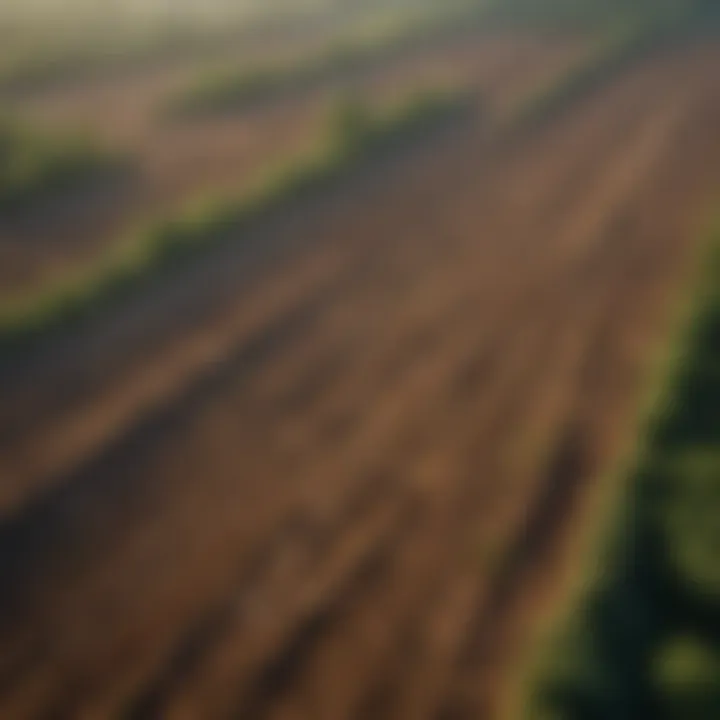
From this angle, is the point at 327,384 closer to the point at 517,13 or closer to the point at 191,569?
the point at 191,569

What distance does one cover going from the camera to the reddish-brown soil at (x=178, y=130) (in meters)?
12.7

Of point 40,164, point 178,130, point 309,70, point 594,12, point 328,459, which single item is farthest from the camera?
point 594,12

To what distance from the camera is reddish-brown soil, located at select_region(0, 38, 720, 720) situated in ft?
22.7

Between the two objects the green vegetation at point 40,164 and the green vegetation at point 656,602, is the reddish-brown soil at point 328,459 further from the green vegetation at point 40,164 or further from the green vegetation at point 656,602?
the green vegetation at point 40,164

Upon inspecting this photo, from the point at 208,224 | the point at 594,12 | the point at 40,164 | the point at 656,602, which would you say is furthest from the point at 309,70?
the point at 656,602

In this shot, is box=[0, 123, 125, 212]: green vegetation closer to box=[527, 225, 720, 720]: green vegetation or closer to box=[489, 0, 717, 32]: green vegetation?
box=[527, 225, 720, 720]: green vegetation

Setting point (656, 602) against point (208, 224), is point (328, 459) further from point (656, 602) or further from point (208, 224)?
point (208, 224)

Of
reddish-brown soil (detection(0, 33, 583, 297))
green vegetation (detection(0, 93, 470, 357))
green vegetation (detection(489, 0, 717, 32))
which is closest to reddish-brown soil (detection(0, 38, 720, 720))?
green vegetation (detection(0, 93, 470, 357))

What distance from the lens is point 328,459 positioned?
8.90 meters

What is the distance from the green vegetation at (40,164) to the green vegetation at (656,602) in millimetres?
8176

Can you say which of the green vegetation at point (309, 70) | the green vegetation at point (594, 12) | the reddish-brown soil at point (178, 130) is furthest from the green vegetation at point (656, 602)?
the green vegetation at point (594, 12)

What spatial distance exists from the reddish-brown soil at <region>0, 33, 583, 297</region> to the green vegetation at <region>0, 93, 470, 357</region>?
0.48 metres

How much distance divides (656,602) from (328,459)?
2.81 meters

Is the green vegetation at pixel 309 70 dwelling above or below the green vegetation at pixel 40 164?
below
